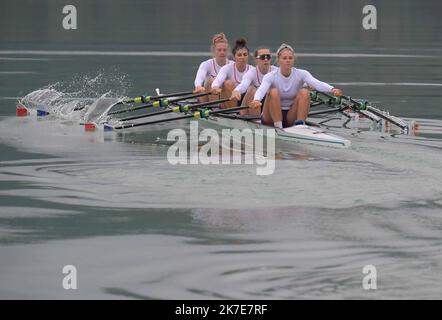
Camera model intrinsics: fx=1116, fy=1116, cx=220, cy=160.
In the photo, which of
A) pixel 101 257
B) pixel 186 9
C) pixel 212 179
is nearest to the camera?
pixel 101 257

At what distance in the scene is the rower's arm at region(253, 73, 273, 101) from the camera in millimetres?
16859

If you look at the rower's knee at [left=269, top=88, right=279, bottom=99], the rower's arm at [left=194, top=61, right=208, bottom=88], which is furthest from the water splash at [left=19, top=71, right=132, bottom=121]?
the rower's knee at [left=269, top=88, right=279, bottom=99]

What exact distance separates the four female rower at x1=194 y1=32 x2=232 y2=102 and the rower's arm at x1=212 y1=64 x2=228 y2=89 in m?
0.71

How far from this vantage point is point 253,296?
8.85 metres

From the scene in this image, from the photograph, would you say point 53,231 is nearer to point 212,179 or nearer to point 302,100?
point 212,179

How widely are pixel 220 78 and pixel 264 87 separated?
198cm

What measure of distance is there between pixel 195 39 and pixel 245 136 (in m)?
22.6

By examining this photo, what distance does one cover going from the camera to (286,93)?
17203 mm

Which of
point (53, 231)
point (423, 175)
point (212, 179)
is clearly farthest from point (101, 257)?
point (423, 175)

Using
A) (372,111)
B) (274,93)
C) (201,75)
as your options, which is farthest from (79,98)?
(372,111)

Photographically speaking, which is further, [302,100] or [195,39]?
[195,39]

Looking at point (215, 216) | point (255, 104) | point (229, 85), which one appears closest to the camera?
A: point (215, 216)

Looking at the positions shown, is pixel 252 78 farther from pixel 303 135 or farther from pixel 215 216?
pixel 215 216
